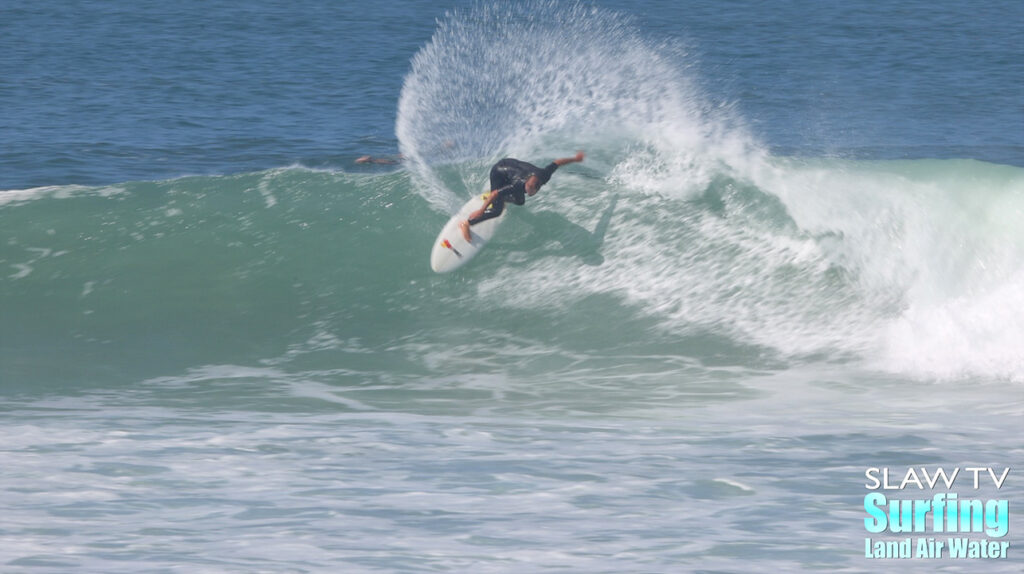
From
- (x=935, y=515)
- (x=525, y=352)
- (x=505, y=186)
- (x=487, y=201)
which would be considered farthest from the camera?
(x=487, y=201)

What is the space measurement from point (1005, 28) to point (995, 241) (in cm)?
3456

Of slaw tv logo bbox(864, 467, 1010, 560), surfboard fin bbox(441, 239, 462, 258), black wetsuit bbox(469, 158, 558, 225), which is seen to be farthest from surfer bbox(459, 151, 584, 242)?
slaw tv logo bbox(864, 467, 1010, 560)

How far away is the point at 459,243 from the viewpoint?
38.9ft

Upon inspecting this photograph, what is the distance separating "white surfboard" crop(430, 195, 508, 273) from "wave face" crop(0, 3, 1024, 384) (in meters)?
0.12

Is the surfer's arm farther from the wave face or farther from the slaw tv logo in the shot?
the slaw tv logo

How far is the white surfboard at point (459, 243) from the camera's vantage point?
11820 millimetres

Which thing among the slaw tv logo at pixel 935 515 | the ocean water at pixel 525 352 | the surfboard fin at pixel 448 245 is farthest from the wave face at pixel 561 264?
the slaw tv logo at pixel 935 515

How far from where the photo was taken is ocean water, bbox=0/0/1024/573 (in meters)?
6.20

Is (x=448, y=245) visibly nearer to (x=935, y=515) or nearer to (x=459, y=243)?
(x=459, y=243)

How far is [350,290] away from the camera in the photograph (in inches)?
465

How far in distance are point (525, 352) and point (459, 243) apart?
1.87 m

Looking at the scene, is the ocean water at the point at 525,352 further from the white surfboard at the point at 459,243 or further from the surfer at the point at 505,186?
the surfer at the point at 505,186

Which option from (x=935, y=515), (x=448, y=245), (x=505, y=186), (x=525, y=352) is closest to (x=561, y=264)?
(x=505, y=186)

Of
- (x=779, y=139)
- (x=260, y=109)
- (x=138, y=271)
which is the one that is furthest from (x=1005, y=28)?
(x=138, y=271)
